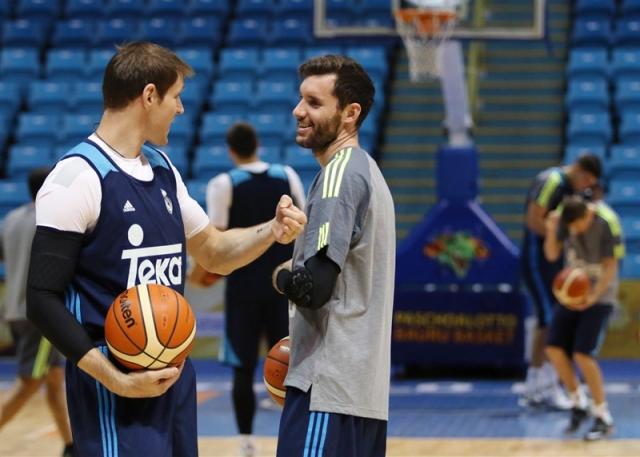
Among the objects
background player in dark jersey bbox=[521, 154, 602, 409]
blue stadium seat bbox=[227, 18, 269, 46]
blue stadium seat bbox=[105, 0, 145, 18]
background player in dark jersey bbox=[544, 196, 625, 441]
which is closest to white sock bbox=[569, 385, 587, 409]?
background player in dark jersey bbox=[544, 196, 625, 441]

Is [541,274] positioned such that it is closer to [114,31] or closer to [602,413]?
[602,413]

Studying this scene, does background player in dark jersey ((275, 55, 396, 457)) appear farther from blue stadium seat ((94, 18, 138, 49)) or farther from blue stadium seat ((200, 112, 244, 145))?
blue stadium seat ((94, 18, 138, 49))

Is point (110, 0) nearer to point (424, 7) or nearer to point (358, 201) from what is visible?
point (424, 7)

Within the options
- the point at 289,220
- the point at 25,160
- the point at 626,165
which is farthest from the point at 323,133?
the point at 25,160

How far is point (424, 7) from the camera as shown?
10.5 metres

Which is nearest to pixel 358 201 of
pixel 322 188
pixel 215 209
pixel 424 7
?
pixel 322 188

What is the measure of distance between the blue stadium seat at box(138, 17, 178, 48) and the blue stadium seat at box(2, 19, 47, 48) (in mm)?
1499

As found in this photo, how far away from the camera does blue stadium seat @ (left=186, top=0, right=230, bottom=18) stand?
55.0ft

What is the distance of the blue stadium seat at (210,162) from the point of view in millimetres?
13828

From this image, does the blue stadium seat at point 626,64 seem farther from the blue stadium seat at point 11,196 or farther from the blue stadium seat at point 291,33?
the blue stadium seat at point 11,196

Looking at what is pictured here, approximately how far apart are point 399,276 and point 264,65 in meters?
5.18

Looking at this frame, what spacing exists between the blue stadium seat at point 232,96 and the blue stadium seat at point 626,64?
175 inches

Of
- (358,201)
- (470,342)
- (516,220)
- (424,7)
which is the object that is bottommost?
(470,342)

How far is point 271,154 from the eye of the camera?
1355 cm
